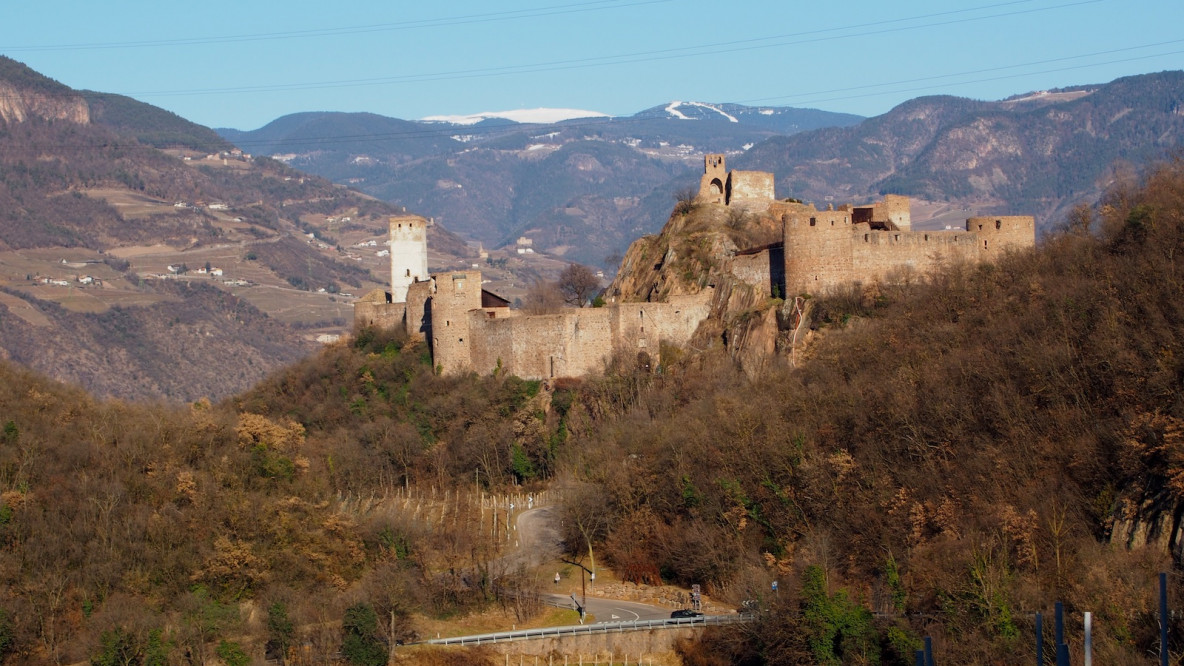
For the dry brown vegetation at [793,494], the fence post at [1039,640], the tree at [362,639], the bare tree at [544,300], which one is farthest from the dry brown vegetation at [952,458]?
the bare tree at [544,300]

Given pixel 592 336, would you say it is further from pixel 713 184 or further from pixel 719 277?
pixel 713 184

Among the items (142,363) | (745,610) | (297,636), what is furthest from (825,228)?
(142,363)

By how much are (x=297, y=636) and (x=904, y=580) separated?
54.9 feet

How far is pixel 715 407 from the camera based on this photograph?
2185 inches

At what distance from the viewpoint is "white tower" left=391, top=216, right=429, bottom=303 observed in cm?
7575

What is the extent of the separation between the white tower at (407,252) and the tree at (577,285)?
8.71 metres

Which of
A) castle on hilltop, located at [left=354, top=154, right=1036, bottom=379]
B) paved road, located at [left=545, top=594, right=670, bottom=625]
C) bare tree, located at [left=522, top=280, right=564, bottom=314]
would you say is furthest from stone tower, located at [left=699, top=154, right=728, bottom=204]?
paved road, located at [left=545, top=594, right=670, bottom=625]

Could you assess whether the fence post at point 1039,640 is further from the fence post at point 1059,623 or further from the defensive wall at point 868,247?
the defensive wall at point 868,247

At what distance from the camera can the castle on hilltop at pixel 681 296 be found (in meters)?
59.7

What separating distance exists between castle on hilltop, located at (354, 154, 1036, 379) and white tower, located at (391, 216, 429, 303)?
395 cm

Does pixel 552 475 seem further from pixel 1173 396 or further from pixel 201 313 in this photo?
pixel 201 313

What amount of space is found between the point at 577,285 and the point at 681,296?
18.9m

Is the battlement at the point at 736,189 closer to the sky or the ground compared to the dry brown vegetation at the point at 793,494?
closer to the sky

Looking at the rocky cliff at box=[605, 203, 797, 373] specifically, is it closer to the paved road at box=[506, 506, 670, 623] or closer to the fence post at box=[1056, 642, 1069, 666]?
the paved road at box=[506, 506, 670, 623]
